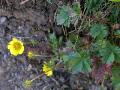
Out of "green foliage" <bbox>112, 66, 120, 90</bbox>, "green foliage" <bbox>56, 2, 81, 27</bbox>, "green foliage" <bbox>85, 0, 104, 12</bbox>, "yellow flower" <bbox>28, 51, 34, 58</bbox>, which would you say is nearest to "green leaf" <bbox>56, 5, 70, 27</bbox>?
"green foliage" <bbox>56, 2, 81, 27</bbox>

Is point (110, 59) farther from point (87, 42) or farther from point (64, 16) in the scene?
point (64, 16)

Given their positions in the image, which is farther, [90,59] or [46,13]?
[46,13]

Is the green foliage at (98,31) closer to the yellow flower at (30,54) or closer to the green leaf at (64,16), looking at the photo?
the green leaf at (64,16)

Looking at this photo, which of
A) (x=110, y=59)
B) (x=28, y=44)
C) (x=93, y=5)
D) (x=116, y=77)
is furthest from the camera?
(x=28, y=44)

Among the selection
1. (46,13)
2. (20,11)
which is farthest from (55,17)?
(20,11)

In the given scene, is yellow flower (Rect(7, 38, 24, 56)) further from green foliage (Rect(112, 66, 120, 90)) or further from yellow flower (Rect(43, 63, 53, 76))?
green foliage (Rect(112, 66, 120, 90))

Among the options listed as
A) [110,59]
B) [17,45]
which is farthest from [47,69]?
[110,59]

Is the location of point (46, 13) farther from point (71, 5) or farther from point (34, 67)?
point (34, 67)
